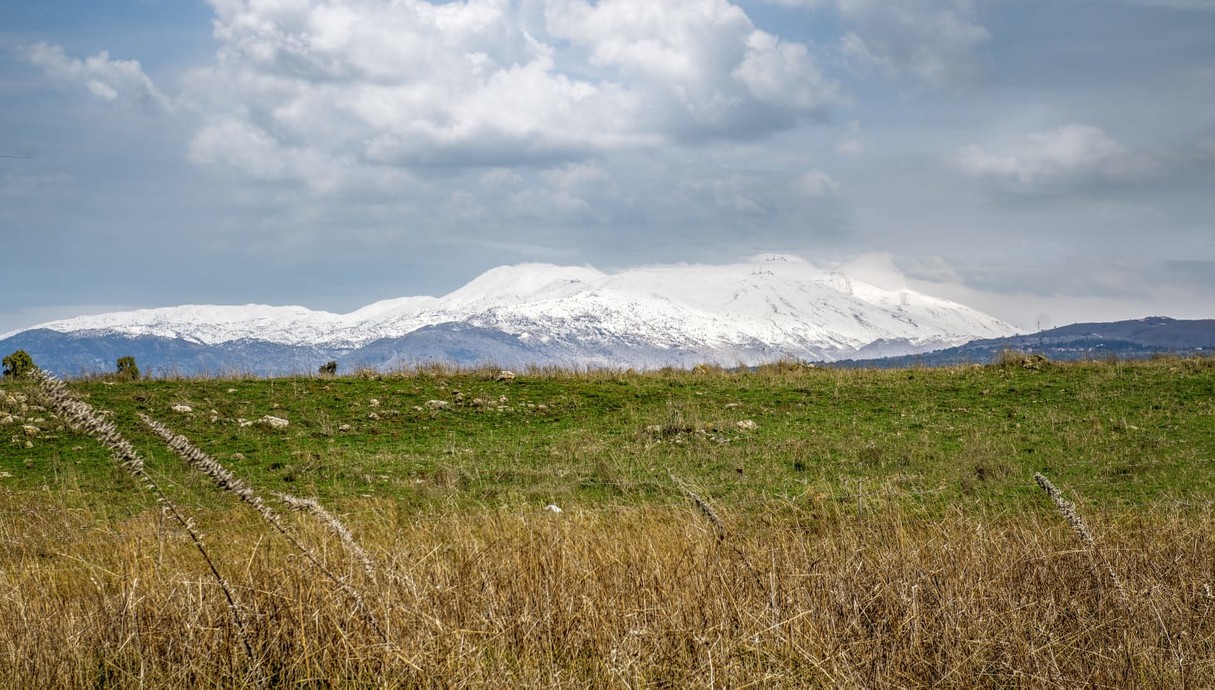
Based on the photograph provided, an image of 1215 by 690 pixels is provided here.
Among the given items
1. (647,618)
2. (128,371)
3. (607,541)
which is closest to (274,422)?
(128,371)

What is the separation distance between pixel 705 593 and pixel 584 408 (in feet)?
49.6

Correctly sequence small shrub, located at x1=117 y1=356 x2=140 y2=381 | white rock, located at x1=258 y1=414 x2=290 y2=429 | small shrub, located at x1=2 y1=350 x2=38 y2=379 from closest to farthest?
white rock, located at x1=258 y1=414 x2=290 y2=429 → small shrub, located at x1=117 y1=356 x2=140 y2=381 → small shrub, located at x1=2 y1=350 x2=38 y2=379

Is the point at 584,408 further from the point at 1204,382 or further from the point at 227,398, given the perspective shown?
the point at 1204,382

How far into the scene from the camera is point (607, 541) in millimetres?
8617

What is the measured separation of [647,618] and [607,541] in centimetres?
202

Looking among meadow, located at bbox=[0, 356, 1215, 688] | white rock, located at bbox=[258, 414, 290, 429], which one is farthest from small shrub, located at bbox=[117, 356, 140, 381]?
white rock, located at bbox=[258, 414, 290, 429]

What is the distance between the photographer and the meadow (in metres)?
5.86

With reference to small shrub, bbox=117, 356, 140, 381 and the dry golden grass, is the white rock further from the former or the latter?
the dry golden grass

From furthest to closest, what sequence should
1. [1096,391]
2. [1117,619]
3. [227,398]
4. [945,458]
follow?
[1096,391], [227,398], [945,458], [1117,619]

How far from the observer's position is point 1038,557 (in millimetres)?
7855

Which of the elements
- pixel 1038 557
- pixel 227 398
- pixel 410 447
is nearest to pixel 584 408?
pixel 410 447

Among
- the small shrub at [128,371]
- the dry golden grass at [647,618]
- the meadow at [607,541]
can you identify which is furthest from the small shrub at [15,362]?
the dry golden grass at [647,618]

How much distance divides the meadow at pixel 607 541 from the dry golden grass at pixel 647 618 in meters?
0.04

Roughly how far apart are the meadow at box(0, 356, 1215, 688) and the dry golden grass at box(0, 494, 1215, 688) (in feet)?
0.12
